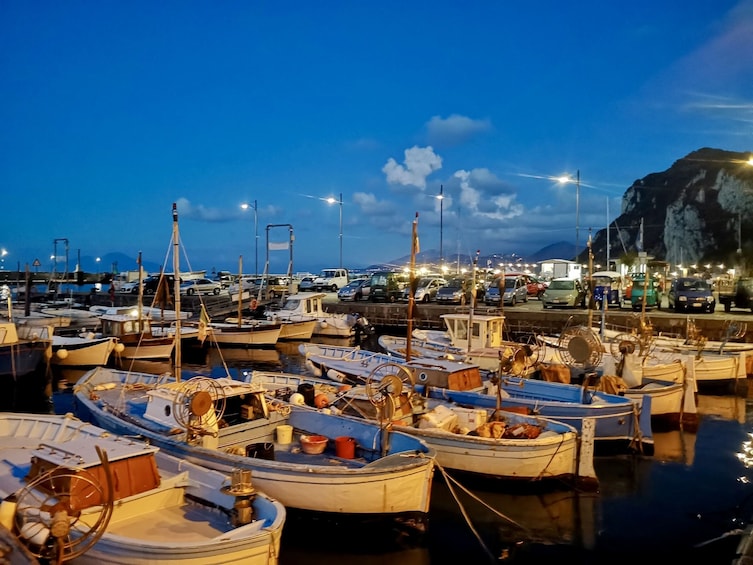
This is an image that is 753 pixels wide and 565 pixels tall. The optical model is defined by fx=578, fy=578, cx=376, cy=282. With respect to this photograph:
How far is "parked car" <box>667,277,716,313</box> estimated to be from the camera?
3191cm

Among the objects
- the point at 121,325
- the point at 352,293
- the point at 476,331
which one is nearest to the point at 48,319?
the point at 121,325

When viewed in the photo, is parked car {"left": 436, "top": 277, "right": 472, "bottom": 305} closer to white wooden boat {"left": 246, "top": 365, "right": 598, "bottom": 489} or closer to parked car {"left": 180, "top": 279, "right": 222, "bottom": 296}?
parked car {"left": 180, "top": 279, "right": 222, "bottom": 296}

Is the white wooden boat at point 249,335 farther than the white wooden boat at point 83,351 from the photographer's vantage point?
Yes

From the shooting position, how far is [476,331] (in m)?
20.8

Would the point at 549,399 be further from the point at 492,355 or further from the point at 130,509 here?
the point at 130,509

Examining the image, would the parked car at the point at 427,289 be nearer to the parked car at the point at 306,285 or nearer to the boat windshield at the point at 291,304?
the boat windshield at the point at 291,304

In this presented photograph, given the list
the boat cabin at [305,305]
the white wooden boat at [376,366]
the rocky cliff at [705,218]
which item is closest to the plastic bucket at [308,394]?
the white wooden boat at [376,366]

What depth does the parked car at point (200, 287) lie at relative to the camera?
161ft

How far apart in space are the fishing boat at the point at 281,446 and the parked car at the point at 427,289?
27.5 meters

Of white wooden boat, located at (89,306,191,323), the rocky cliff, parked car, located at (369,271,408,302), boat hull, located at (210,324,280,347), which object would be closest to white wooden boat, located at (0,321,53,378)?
white wooden boat, located at (89,306,191,323)

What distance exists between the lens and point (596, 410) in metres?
13.5

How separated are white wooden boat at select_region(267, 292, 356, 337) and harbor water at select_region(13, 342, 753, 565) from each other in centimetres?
2221

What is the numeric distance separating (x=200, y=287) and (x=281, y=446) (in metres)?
41.1

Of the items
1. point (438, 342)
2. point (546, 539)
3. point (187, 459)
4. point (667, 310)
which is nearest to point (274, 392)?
point (187, 459)
